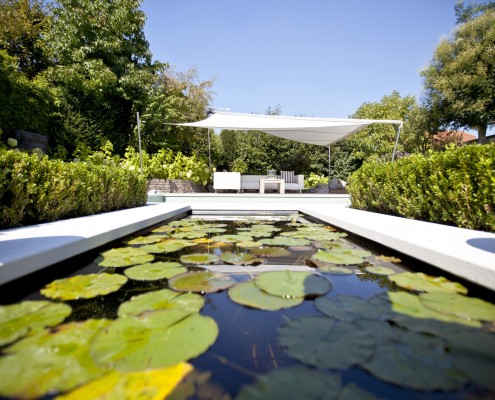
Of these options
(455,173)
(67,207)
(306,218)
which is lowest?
(306,218)

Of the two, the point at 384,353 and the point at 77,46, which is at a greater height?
the point at 77,46

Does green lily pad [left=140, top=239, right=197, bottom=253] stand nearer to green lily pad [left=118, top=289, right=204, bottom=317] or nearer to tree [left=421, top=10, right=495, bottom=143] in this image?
green lily pad [left=118, top=289, right=204, bottom=317]

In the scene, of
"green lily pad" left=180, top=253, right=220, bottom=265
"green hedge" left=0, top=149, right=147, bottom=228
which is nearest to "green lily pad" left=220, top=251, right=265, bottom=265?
"green lily pad" left=180, top=253, right=220, bottom=265

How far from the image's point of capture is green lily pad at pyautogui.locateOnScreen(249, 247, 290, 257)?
6.11 feet

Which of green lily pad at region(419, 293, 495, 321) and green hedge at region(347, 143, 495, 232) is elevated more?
green hedge at region(347, 143, 495, 232)

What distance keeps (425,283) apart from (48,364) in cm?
147

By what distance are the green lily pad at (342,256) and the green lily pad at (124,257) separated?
110 centimetres

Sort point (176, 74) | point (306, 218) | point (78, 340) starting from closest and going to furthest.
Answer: point (78, 340), point (306, 218), point (176, 74)

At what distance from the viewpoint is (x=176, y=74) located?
467 inches

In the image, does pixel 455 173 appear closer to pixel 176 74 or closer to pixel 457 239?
pixel 457 239

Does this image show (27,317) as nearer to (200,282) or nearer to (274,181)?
(200,282)

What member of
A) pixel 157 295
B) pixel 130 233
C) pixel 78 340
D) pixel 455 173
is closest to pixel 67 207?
pixel 130 233

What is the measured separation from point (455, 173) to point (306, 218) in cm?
183

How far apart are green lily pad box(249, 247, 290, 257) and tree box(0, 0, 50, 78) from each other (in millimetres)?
10544
